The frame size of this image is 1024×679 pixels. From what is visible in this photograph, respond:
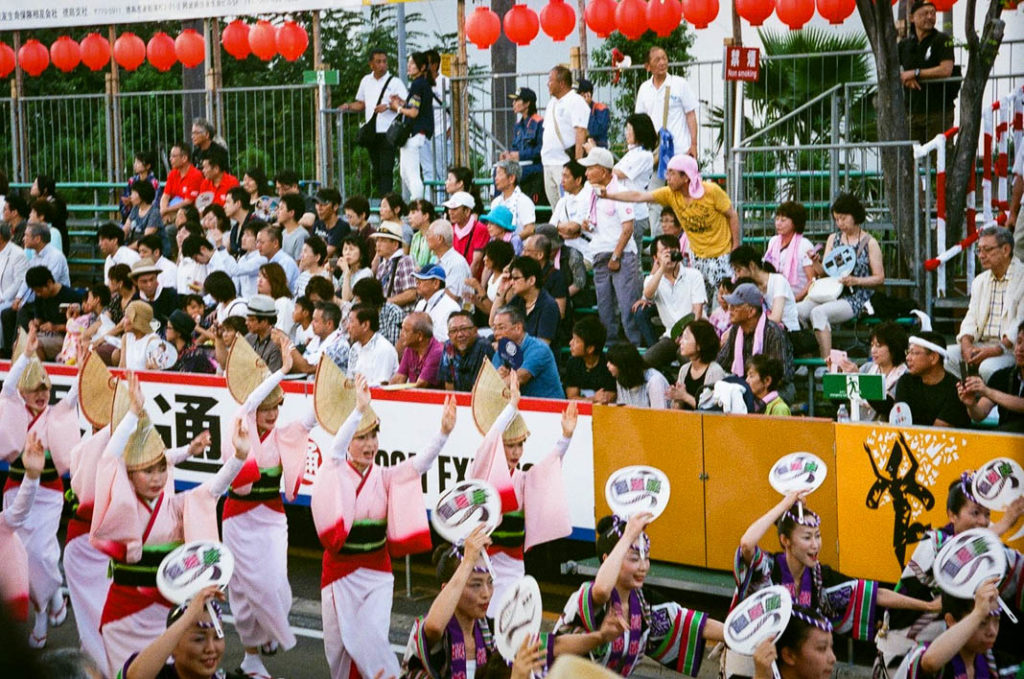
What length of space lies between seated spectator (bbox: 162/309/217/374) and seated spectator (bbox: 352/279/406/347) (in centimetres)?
124

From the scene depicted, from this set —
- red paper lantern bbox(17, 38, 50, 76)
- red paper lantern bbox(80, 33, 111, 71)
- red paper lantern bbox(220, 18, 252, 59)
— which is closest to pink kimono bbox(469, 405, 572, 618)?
red paper lantern bbox(220, 18, 252, 59)

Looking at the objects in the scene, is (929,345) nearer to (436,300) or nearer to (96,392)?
(436,300)

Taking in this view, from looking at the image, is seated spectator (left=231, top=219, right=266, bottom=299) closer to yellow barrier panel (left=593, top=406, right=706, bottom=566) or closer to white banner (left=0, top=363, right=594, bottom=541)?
white banner (left=0, top=363, right=594, bottom=541)

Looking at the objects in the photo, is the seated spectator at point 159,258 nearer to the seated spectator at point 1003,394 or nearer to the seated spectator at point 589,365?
the seated spectator at point 589,365

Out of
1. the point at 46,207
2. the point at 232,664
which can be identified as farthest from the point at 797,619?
the point at 46,207

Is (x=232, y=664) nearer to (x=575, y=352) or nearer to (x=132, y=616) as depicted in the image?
(x=132, y=616)

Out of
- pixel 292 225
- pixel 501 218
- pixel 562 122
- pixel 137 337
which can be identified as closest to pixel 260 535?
pixel 137 337

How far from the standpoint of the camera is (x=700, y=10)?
35.9 feet

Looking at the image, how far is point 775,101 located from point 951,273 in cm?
326

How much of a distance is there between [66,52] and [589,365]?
29.6 ft

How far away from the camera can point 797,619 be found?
15.5 ft

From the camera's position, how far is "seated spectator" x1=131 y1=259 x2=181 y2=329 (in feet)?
34.4

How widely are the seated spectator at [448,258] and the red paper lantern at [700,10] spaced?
3.07 metres

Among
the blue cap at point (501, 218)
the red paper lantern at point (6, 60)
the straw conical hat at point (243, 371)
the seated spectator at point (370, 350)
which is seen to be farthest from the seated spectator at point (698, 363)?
the red paper lantern at point (6, 60)
